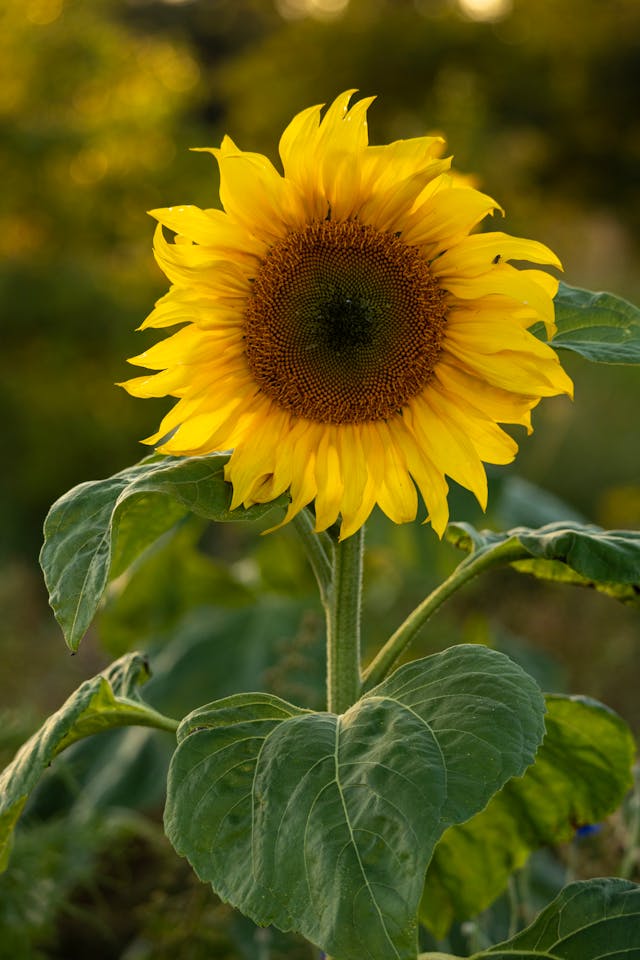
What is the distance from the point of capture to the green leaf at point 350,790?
84 cm

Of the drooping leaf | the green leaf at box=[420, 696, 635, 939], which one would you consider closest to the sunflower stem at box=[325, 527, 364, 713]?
the green leaf at box=[420, 696, 635, 939]

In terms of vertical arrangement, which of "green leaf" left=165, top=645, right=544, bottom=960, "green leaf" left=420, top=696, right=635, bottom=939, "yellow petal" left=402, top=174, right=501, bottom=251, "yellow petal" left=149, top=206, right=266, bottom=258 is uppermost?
"yellow petal" left=149, top=206, right=266, bottom=258

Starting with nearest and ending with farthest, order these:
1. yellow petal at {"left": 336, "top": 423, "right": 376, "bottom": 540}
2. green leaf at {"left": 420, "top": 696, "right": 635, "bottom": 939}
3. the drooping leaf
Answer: yellow petal at {"left": 336, "top": 423, "right": 376, "bottom": 540}, green leaf at {"left": 420, "top": 696, "right": 635, "bottom": 939}, the drooping leaf

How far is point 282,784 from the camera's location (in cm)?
92

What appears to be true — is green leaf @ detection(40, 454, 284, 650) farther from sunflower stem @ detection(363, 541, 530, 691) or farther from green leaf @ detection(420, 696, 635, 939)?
green leaf @ detection(420, 696, 635, 939)

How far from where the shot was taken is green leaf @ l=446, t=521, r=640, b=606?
1.03m

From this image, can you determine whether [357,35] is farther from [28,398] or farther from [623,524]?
[623,524]

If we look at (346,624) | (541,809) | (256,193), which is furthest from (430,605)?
(256,193)

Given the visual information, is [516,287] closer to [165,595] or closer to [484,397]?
[484,397]

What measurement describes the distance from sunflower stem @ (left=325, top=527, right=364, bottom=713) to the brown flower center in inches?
5.0

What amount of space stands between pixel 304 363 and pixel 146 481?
0.21m

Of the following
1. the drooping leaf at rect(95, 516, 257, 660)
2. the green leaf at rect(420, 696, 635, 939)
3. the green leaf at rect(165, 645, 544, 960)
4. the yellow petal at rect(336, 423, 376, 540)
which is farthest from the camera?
the drooping leaf at rect(95, 516, 257, 660)

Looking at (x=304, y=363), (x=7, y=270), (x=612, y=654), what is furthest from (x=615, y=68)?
(x=304, y=363)

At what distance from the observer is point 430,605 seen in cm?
114
